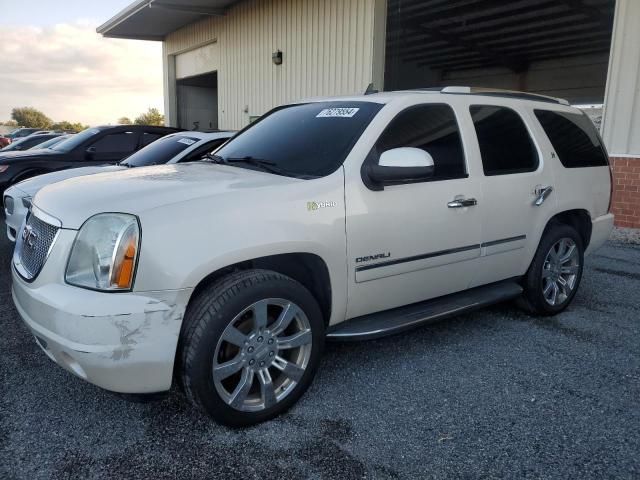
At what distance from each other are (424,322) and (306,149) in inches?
52.9

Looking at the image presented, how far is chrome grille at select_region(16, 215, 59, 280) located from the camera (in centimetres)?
271

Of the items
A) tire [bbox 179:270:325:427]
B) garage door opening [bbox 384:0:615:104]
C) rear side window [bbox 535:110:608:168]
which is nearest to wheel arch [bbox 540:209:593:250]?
rear side window [bbox 535:110:608:168]

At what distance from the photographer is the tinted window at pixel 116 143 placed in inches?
343

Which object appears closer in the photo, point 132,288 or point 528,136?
point 132,288

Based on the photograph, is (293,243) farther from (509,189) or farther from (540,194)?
(540,194)

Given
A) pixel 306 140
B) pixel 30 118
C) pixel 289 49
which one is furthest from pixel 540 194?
pixel 30 118

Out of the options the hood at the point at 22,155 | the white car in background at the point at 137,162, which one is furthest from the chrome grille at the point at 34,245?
the hood at the point at 22,155

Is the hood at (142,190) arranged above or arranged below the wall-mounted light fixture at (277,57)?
below

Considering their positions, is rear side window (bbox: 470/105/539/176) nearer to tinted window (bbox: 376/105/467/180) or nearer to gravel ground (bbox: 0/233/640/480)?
tinted window (bbox: 376/105/467/180)

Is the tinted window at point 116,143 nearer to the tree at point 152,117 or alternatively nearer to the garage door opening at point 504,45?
the garage door opening at point 504,45

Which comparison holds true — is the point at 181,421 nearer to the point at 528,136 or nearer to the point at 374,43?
the point at 528,136

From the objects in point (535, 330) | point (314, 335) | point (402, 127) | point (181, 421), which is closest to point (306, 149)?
point (402, 127)

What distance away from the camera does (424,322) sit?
3.42 m

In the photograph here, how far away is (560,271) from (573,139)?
1.16 metres
